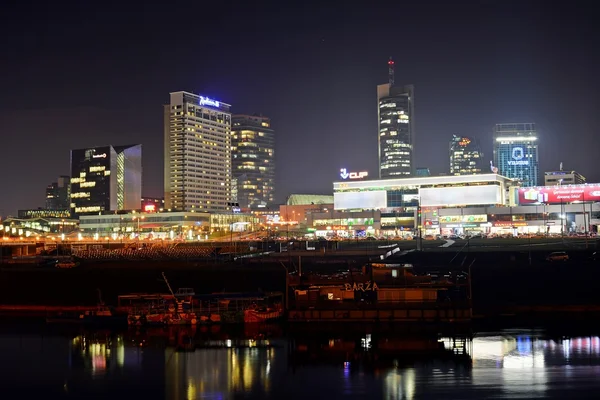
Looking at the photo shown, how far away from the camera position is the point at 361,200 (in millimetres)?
178000

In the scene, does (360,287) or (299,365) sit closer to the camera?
(299,365)

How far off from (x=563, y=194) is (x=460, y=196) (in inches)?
1049

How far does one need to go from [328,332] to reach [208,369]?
11.8m

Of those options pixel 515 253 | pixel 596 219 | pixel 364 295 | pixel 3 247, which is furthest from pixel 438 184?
pixel 364 295

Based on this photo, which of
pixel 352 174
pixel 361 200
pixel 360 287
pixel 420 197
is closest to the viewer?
pixel 360 287

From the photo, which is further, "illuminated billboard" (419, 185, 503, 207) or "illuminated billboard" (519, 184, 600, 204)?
"illuminated billboard" (419, 185, 503, 207)

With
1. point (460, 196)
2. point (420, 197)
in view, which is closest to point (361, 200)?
point (420, 197)

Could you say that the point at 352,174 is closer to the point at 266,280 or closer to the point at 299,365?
the point at 266,280

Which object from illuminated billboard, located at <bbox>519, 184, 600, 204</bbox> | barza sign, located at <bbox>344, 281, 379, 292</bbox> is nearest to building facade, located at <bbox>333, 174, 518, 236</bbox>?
illuminated billboard, located at <bbox>519, 184, 600, 204</bbox>

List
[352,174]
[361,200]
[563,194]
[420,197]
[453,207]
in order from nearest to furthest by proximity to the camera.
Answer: [563,194], [453,207], [420,197], [361,200], [352,174]

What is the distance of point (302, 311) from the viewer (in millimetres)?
50781

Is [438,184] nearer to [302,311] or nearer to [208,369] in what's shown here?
[302,311]

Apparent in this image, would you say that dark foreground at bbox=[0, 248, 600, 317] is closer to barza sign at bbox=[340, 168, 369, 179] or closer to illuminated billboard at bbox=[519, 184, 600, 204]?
illuminated billboard at bbox=[519, 184, 600, 204]

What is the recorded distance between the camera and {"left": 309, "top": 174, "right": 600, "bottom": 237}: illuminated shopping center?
148500 mm
